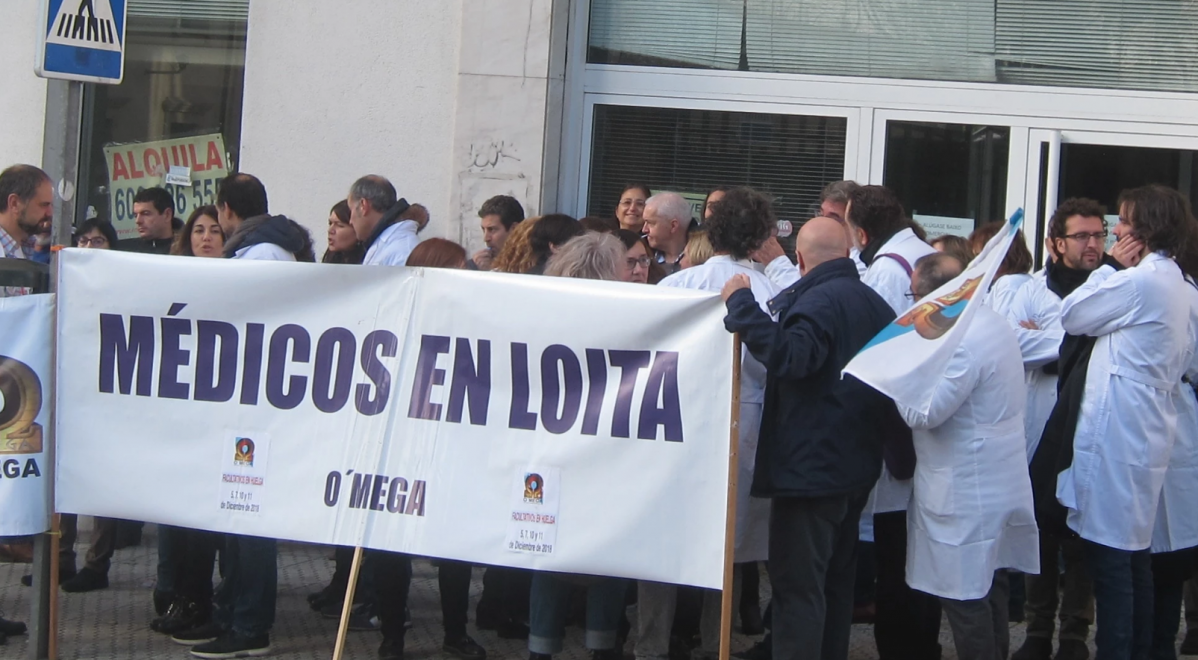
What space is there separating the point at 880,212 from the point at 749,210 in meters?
1.14

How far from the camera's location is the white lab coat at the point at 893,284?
5.62 meters

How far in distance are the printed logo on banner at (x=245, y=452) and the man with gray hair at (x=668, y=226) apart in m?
2.45

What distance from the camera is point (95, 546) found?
6.91m

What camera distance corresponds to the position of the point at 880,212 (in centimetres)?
641

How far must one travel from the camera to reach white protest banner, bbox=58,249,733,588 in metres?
4.94

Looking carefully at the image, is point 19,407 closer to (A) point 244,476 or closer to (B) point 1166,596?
(A) point 244,476

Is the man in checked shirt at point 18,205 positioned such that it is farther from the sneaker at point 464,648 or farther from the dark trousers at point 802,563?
the dark trousers at point 802,563

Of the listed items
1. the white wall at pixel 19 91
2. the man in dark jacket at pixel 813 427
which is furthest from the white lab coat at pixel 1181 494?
the white wall at pixel 19 91

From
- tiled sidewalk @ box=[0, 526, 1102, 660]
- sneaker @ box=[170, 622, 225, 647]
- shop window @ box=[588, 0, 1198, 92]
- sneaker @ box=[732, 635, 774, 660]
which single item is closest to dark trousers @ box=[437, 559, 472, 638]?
tiled sidewalk @ box=[0, 526, 1102, 660]

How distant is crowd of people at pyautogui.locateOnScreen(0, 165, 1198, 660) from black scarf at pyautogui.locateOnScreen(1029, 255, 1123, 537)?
1 cm

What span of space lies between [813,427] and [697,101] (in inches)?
174

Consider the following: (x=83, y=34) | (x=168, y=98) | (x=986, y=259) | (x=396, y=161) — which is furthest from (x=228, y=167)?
(x=986, y=259)

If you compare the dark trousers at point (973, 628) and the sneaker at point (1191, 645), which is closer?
the dark trousers at point (973, 628)

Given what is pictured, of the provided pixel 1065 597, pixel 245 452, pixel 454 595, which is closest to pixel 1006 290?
pixel 1065 597
